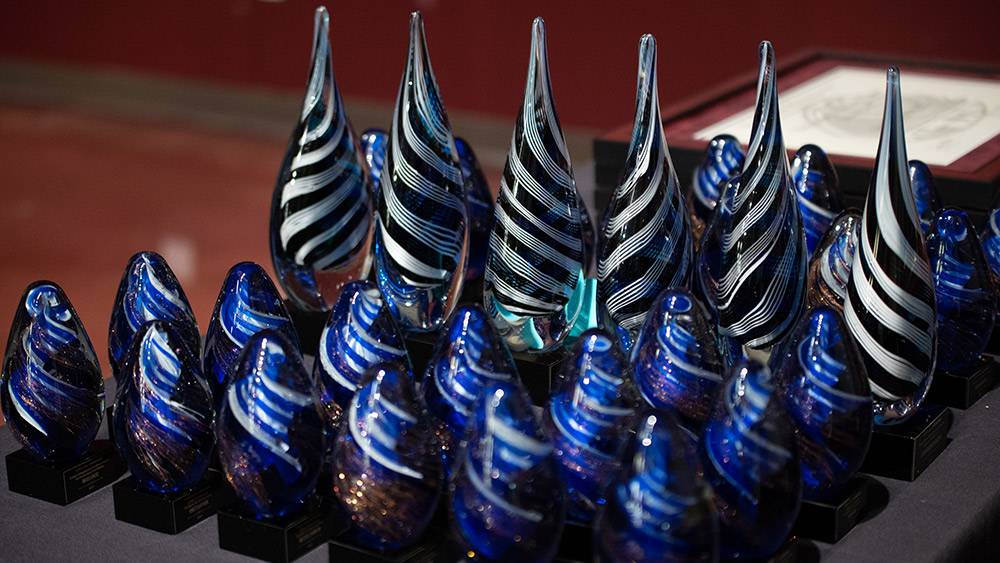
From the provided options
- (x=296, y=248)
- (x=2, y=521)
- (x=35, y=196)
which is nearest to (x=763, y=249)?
(x=296, y=248)

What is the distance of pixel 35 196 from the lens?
12.8ft

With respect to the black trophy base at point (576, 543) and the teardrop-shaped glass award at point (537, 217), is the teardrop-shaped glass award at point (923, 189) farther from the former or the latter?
the black trophy base at point (576, 543)

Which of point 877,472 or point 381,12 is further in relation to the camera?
→ point 381,12

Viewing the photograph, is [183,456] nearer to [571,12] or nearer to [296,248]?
[296,248]

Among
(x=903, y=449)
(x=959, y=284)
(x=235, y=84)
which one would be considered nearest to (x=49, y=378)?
(x=903, y=449)

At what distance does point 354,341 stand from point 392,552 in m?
0.22

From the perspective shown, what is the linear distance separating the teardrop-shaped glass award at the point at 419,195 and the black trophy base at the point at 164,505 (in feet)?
1.08

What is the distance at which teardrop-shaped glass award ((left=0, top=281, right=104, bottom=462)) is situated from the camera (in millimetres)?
1161

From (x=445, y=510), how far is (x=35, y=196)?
3.22 meters

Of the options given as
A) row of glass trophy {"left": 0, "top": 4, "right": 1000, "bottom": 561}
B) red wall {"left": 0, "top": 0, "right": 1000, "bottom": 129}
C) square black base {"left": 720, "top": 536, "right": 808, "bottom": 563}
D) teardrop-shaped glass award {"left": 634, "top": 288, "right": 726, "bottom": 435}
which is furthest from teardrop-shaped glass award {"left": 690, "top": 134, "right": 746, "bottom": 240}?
red wall {"left": 0, "top": 0, "right": 1000, "bottom": 129}

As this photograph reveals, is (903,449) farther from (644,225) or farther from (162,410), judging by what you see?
→ (162,410)

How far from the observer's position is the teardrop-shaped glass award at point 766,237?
47.4 inches

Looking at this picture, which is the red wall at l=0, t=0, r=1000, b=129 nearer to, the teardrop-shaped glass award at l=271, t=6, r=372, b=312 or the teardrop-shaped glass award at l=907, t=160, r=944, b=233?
the teardrop-shaped glass award at l=907, t=160, r=944, b=233

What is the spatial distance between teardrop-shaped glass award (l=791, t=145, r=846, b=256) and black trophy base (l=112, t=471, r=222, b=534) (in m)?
0.78
